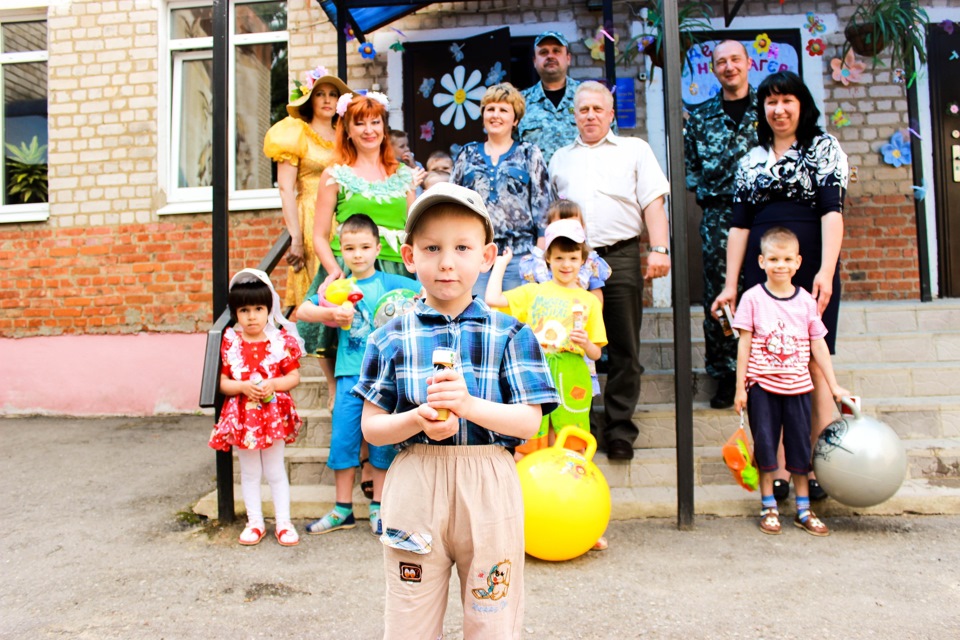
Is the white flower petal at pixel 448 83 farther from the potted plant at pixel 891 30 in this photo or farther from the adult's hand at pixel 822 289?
the adult's hand at pixel 822 289

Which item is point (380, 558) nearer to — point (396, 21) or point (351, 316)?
point (351, 316)

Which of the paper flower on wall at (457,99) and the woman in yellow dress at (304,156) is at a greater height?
the paper flower on wall at (457,99)

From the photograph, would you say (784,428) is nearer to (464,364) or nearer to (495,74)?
(464,364)

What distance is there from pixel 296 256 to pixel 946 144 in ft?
21.2

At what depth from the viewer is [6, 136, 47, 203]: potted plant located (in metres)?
7.61

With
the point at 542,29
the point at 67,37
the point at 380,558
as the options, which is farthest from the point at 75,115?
the point at 380,558

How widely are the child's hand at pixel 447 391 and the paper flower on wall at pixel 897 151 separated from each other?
685cm

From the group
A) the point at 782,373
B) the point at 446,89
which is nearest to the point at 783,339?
the point at 782,373

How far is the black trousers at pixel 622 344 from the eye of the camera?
3.89 m

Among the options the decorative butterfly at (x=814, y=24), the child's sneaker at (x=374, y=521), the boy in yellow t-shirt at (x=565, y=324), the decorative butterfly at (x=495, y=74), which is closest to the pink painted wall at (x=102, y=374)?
the decorative butterfly at (x=495, y=74)

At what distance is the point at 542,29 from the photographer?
6855 mm

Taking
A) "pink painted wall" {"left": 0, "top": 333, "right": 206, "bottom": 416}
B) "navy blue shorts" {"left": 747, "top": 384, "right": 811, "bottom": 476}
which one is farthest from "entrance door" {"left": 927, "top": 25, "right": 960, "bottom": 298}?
"pink painted wall" {"left": 0, "top": 333, "right": 206, "bottom": 416}

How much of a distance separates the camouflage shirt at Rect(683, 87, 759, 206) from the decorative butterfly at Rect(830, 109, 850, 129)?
9.05 feet

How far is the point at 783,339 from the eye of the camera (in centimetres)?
343
